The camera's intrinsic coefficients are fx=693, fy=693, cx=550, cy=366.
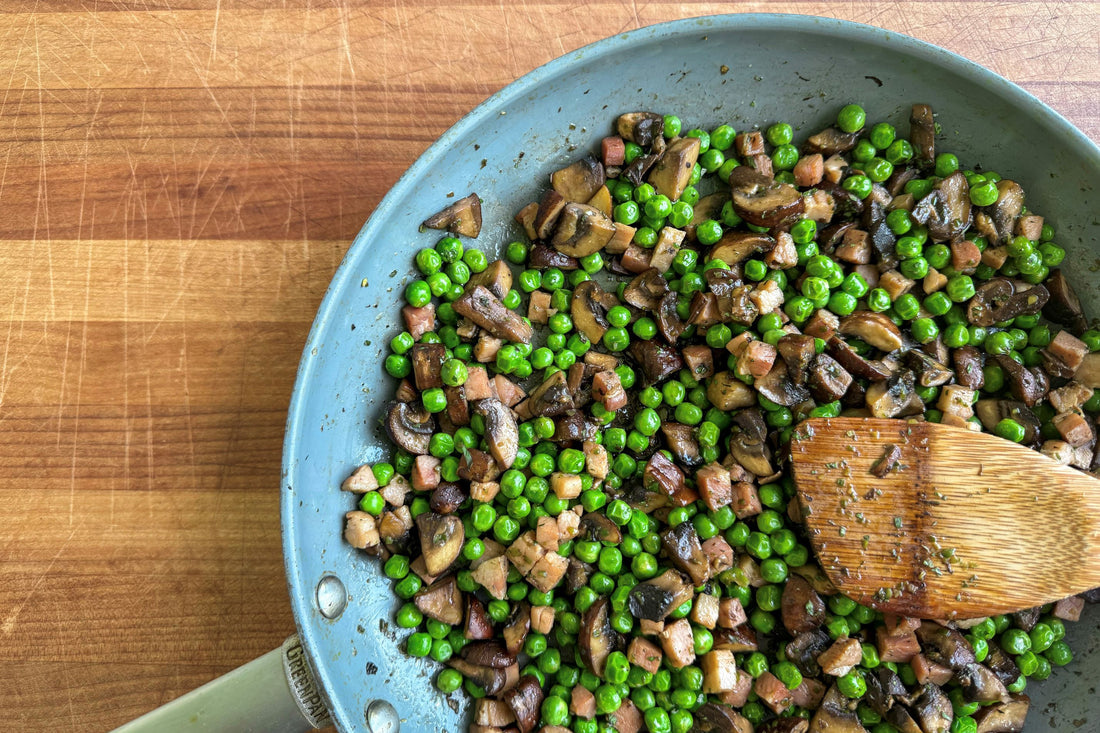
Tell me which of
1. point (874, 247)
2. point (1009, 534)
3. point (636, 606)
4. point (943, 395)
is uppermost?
point (874, 247)

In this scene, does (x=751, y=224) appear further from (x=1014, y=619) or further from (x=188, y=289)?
(x=188, y=289)

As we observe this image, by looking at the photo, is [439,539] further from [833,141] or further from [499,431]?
[833,141]

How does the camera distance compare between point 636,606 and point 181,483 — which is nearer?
point 636,606

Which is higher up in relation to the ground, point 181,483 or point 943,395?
point 943,395

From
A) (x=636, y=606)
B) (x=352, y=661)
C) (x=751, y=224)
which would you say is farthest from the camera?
(x=751, y=224)

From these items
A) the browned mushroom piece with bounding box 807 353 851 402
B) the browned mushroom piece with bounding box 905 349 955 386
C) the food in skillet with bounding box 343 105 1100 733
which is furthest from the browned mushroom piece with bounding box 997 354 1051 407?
the browned mushroom piece with bounding box 807 353 851 402

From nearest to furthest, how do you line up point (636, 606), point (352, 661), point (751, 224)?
point (352, 661) → point (636, 606) → point (751, 224)

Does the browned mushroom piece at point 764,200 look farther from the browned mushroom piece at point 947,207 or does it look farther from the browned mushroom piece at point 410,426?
the browned mushroom piece at point 410,426

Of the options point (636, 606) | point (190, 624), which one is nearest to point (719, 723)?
point (636, 606)
